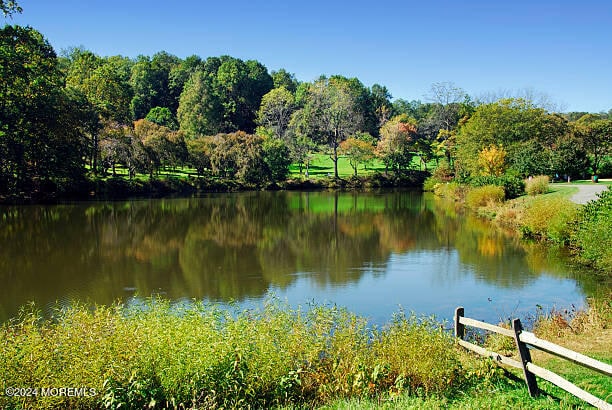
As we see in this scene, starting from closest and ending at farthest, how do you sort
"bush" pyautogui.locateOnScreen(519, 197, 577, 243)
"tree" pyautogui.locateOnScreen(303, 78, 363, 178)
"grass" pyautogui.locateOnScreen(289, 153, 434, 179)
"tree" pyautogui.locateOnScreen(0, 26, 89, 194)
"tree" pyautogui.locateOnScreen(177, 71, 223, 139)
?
"bush" pyautogui.locateOnScreen(519, 197, 577, 243), "tree" pyautogui.locateOnScreen(0, 26, 89, 194), "grass" pyautogui.locateOnScreen(289, 153, 434, 179), "tree" pyautogui.locateOnScreen(303, 78, 363, 178), "tree" pyautogui.locateOnScreen(177, 71, 223, 139)

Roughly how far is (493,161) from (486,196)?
35.8ft

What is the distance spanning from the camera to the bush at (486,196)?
129 feet

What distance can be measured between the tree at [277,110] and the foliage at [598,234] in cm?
6878

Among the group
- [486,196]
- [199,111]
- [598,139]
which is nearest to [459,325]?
[486,196]

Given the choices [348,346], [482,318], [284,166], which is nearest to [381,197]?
[284,166]

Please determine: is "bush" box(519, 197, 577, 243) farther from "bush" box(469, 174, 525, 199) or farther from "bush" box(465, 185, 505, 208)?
"bush" box(469, 174, 525, 199)

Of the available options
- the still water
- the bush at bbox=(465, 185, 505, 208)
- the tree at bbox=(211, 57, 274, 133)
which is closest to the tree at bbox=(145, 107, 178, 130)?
the tree at bbox=(211, 57, 274, 133)

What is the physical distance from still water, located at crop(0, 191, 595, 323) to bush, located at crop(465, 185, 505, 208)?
263 cm

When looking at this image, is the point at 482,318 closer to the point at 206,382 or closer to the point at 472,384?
the point at 472,384

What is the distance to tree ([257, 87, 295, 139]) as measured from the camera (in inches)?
3445

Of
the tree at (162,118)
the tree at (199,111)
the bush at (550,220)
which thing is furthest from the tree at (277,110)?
the bush at (550,220)

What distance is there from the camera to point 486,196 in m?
40.4

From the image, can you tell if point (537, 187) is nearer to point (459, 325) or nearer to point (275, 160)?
point (459, 325)

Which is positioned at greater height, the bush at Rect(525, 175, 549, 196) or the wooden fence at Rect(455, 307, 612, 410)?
the bush at Rect(525, 175, 549, 196)
